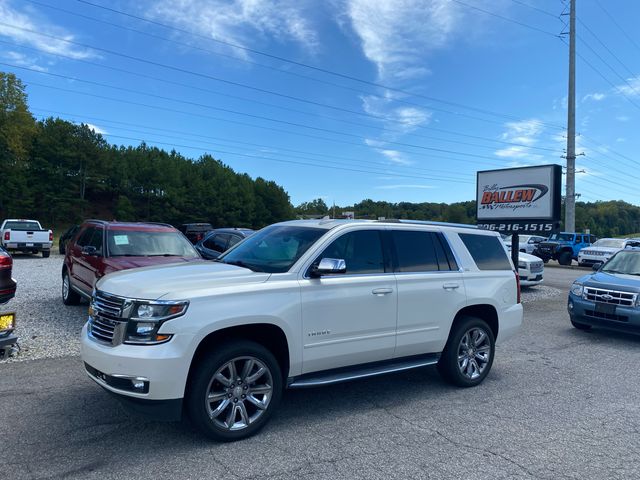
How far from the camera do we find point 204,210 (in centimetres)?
7569

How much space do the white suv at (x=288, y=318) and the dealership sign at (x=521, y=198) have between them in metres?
10.5

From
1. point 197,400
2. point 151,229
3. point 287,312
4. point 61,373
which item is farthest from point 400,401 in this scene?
point 151,229

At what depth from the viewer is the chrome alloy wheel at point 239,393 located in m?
3.81

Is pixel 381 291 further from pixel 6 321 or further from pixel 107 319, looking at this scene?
pixel 6 321

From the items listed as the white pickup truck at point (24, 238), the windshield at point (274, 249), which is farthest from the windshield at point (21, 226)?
the windshield at point (274, 249)

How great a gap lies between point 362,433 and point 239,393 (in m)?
1.14

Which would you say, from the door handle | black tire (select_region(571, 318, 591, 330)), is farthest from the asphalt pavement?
black tire (select_region(571, 318, 591, 330))

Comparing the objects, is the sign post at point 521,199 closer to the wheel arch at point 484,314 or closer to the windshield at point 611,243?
the wheel arch at point 484,314

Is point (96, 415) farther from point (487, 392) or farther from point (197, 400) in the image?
point (487, 392)

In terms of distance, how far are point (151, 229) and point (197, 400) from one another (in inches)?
244

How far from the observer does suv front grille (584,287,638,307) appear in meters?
A: 7.87

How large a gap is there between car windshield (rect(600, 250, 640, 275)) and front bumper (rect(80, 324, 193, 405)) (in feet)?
27.6

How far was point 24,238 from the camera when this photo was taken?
21.6 m

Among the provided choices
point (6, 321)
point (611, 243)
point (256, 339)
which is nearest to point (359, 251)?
point (256, 339)
